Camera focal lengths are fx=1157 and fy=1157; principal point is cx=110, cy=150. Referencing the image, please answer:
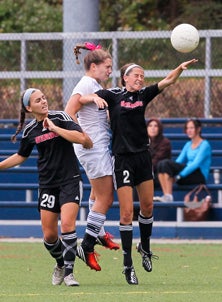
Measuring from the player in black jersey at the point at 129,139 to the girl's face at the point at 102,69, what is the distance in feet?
1.25

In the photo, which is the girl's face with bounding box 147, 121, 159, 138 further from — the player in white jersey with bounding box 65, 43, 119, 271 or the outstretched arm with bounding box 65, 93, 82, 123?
the outstretched arm with bounding box 65, 93, 82, 123

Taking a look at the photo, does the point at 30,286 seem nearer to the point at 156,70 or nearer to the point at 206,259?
the point at 206,259

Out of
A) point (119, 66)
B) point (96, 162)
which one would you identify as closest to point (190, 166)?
point (119, 66)

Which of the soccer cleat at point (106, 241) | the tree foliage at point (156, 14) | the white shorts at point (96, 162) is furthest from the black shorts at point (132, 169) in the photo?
the tree foliage at point (156, 14)

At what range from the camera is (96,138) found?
37.6ft

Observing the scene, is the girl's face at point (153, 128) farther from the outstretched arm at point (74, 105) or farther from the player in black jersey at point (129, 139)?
the player in black jersey at point (129, 139)

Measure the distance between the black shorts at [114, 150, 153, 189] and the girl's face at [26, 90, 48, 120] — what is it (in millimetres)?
904

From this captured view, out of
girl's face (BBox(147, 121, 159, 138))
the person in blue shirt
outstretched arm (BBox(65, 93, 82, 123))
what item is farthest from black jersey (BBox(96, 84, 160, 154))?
girl's face (BBox(147, 121, 159, 138))

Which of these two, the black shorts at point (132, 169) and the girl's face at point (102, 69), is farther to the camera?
the girl's face at point (102, 69)

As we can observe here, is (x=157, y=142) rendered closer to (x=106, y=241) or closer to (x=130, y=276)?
(x=106, y=241)

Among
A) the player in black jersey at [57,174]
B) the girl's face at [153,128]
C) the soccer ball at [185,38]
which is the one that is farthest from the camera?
the girl's face at [153,128]

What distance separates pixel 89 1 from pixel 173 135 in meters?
2.57

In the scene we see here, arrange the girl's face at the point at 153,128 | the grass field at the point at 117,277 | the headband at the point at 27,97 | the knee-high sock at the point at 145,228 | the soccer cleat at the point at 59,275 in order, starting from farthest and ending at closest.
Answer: the girl's face at the point at 153,128
the knee-high sock at the point at 145,228
the soccer cleat at the point at 59,275
the headband at the point at 27,97
the grass field at the point at 117,277

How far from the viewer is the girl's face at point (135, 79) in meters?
10.9
